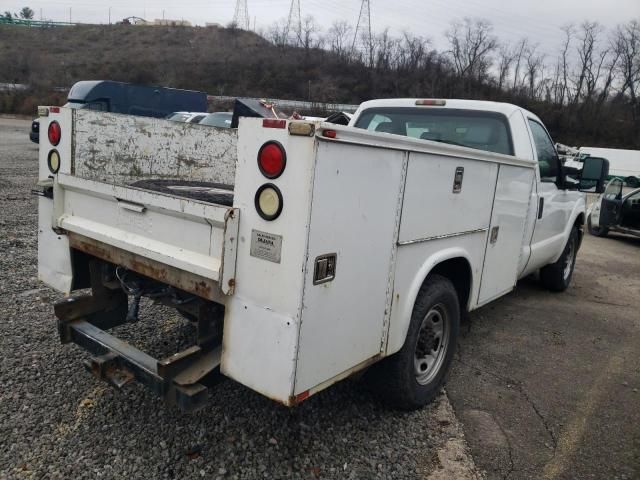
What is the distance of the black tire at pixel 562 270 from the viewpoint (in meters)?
6.13

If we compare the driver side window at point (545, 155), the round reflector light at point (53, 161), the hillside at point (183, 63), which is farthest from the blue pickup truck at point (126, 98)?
the hillside at point (183, 63)

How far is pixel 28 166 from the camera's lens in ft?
45.3

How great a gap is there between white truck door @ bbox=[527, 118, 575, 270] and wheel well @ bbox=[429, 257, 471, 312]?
1.40 metres

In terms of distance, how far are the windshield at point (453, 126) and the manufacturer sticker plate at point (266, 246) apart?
2559 millimetres

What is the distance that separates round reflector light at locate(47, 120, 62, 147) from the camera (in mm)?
3224

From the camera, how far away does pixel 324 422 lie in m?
3.07

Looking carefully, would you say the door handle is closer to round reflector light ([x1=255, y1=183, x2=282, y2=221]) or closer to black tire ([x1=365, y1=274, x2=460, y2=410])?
black tire ([x1=365, y1=274, x2=460, y2=410])

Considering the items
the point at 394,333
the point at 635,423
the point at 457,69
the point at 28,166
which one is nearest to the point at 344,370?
the point at 394,333

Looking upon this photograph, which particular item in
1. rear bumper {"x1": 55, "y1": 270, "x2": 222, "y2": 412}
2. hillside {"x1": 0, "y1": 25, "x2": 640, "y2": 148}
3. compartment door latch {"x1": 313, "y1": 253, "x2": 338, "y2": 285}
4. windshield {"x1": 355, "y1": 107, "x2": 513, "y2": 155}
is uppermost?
hillside {"x1": 0, "y1": 25, "x2": 640, "y2": 148}

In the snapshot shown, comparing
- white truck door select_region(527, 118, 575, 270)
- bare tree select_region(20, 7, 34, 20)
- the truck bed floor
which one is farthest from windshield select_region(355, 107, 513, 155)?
bare tree select_region(20, 7, 34, 20)

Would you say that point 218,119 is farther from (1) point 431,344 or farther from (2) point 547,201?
(1) point 431,344

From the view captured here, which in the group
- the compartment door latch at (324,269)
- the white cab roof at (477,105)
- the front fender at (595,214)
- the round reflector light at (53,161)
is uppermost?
the white cab roof at (477,105)

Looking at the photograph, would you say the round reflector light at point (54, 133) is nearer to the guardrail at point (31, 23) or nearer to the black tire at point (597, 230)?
the black tire at point (597, 230)

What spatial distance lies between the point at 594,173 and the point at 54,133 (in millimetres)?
5006
